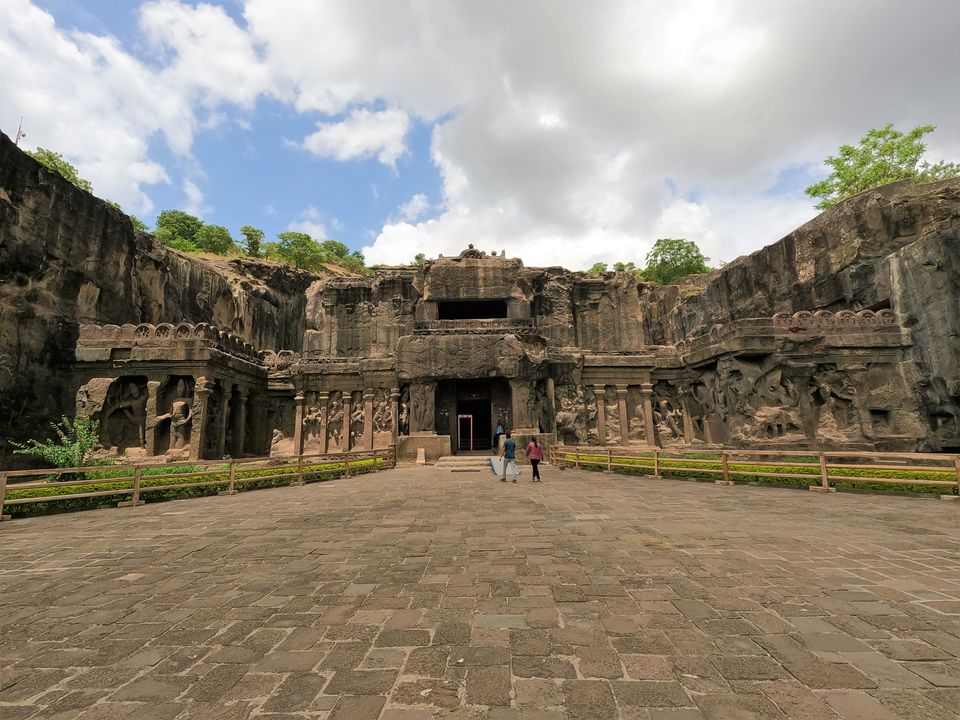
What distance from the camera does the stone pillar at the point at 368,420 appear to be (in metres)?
22.1

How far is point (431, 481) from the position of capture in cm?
1395

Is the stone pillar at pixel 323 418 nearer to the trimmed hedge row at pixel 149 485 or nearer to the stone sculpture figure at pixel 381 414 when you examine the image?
the stone sculpture figure at pixel 381 414

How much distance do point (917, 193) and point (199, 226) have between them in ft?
223

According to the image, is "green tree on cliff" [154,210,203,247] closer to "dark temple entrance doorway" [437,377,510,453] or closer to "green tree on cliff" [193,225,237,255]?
"green tree on cliff" [193,225,237,255]

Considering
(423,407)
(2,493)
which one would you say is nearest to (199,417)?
(423,407)

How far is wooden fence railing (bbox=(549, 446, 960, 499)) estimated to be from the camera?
978cm

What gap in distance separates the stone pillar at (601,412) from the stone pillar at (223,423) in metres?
19.2

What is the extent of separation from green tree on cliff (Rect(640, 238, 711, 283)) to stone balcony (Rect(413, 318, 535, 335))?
112 feet

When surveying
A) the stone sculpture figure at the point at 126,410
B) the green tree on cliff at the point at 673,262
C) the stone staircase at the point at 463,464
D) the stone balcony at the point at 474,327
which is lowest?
the stone staircase at the point at 463,464

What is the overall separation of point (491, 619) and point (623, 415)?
66.7ft

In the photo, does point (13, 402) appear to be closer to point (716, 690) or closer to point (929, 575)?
point (716, 690)

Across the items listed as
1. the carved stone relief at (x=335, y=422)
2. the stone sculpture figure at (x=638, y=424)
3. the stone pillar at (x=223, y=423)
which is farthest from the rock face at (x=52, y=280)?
the stone sculpture figure at (x=638, y=424)

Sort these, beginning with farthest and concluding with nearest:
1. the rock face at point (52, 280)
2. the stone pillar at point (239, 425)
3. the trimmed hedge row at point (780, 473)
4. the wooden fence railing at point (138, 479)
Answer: the stone pillar at point (239, 425) → the rock face at point (52, 280) → the trimmed hedge row at point (780, 473) → the wooden fence railing at point (138, 479)

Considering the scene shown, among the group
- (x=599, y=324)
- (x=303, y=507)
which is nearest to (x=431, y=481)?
(x=303, y=507)
